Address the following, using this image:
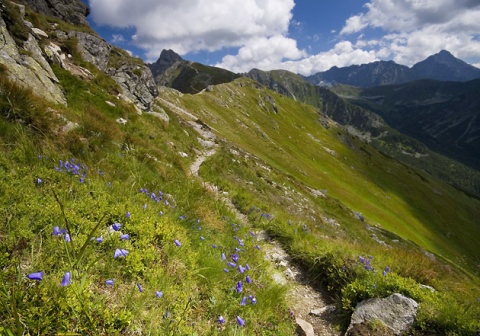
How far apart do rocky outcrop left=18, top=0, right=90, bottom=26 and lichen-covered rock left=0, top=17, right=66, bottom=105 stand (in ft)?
73.3

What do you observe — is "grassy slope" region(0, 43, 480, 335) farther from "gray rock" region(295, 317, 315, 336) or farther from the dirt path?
the dirt path

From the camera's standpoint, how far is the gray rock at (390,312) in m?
5.70

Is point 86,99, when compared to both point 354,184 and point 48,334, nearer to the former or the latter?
point 48,334

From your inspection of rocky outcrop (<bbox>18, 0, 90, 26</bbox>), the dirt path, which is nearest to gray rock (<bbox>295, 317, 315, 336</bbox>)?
the dirt path

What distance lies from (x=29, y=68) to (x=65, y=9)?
28241 millimetres

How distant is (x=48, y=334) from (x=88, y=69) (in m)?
24.3

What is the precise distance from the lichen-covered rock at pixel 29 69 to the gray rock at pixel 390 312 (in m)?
Answer: 13.0

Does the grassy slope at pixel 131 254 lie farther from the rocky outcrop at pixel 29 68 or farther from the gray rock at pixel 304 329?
the rocky outcrop at pixel 29 68

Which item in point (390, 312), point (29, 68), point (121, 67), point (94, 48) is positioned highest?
point (94, 48)

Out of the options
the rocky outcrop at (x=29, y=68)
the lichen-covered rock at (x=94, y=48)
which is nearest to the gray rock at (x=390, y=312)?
the rocky outcrop at (x=29, y=68)

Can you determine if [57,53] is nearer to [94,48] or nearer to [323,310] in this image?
[94,48]

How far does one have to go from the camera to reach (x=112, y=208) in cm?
498

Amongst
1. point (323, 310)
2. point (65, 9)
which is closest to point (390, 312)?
point (323, 310)

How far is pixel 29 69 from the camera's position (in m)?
13.9
